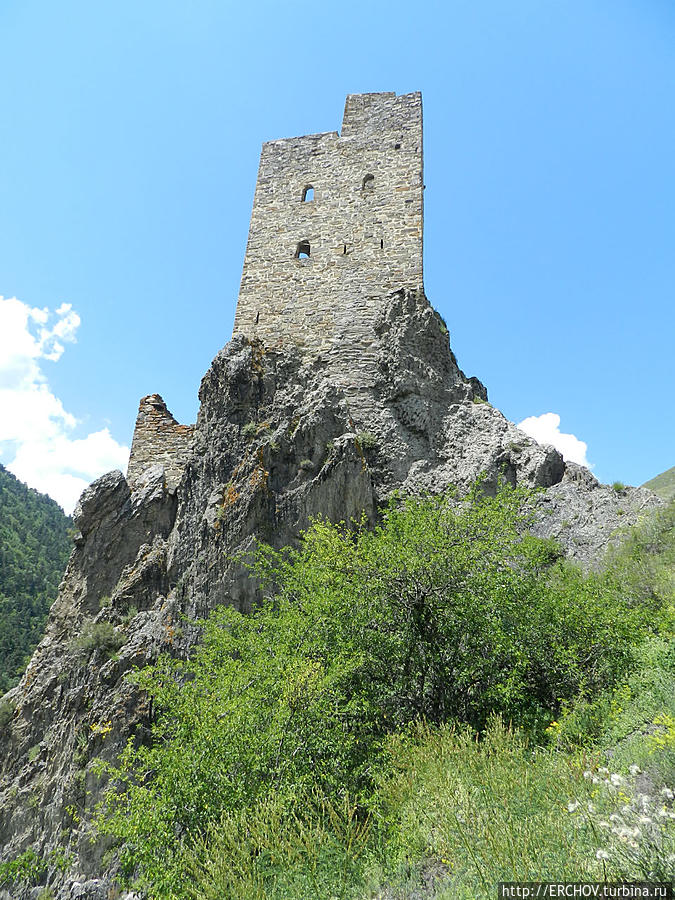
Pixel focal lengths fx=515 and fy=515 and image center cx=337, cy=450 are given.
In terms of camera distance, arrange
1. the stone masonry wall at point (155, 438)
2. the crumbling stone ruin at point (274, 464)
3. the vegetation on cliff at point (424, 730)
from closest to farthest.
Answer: the vegetation on cliff at point (424, 730)
the crumbling stone ruin at point (274, 464)
the stone masonry wall at point (155, 438)

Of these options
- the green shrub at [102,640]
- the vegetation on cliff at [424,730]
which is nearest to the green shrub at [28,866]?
the vegetation on cliff at [424,730]

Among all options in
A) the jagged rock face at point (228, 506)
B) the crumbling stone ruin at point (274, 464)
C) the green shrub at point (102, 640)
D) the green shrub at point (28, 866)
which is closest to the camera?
the green shrub at point (28, 866)

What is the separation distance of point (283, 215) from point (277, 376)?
21.1 ft

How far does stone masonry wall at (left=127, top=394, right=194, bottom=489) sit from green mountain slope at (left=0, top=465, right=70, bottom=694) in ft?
88.1

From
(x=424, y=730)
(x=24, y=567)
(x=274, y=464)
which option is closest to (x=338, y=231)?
(x=274, y=464)

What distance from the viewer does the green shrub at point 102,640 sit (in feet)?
42.1

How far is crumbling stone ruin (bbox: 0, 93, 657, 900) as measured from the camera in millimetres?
11828

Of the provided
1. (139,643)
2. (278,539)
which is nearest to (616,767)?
(278,539)

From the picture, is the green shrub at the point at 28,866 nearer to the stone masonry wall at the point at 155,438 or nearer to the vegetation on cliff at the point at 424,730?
Result: the vegetation on cliff at the point at 424,730

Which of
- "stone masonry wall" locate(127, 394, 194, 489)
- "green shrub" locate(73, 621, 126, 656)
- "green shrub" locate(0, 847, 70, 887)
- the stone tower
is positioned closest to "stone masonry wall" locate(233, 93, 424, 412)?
the stone tower

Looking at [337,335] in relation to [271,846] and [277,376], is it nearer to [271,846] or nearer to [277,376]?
[277,376]

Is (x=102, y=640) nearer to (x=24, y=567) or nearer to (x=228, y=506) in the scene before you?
(x=228, y=506)

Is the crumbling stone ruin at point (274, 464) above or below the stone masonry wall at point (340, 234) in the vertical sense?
below

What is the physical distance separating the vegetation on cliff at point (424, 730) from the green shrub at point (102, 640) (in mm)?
2804
